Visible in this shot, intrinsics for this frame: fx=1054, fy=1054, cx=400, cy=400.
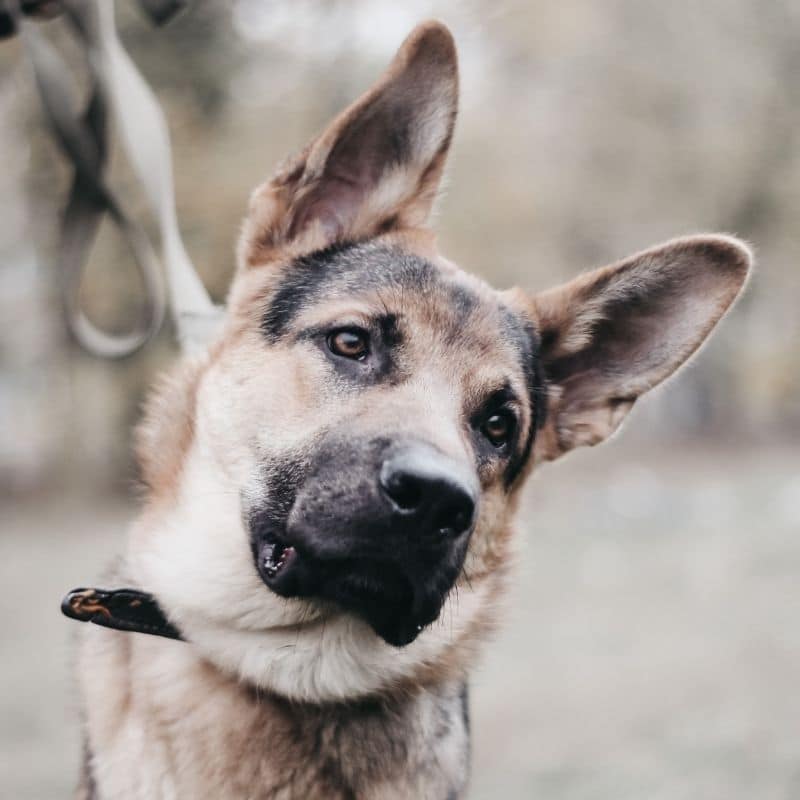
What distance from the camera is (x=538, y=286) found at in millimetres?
23594

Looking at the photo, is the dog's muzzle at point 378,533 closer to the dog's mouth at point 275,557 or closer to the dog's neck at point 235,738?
the dog's mouth at point 275,557

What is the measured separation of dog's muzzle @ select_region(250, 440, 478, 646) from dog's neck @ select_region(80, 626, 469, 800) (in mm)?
345

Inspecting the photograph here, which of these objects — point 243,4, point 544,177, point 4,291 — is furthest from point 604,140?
point 4,291

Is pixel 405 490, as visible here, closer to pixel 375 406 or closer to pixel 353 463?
pixel 353 463

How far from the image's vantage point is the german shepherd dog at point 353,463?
9.18 ft

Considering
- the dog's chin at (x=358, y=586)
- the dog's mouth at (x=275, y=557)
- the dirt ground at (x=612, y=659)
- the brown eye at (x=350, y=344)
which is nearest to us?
the dog's chin at (x=358, y=586)

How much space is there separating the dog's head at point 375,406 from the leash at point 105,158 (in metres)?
0.28

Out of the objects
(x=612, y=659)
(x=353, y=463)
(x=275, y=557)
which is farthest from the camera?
(x=612, y=659)

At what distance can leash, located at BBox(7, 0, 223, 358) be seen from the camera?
11.7 ft

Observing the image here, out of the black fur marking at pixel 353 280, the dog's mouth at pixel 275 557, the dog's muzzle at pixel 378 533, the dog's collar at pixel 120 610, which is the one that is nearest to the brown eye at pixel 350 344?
the black fur marking at pixel 353 280

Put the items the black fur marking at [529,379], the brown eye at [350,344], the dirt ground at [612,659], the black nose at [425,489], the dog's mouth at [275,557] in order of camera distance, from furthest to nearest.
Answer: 1. the dirt ground at [612,659]
2. the black fur marking at [529,379]
3. the brown eye at [350,344]
4. the dog's mouth at [275,557]
5. the black nose at [425,489]

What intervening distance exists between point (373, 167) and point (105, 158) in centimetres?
104

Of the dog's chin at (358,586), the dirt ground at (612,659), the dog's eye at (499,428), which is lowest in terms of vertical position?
the dirt ground at (612,659)

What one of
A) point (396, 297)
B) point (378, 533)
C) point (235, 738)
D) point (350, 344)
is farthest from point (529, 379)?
point (235, 738)
